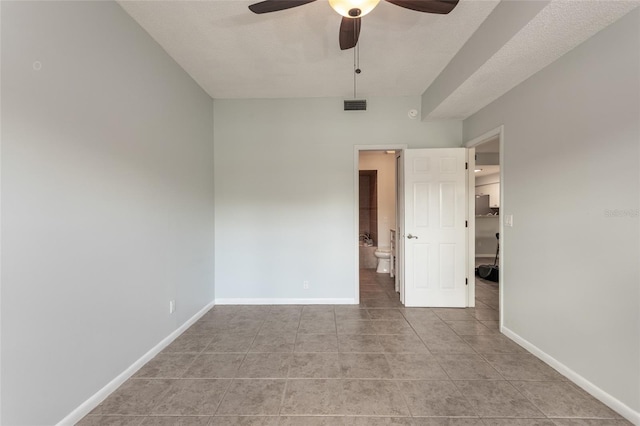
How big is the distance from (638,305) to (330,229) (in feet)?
8.86

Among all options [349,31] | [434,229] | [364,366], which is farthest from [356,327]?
[349,31]

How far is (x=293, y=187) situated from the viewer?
3520 millimetres

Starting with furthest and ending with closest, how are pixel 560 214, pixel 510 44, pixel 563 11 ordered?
pixel 560 214
pixel 510 44
pixel 563 11

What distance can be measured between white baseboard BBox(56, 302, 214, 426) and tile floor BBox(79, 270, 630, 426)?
1.7 inches

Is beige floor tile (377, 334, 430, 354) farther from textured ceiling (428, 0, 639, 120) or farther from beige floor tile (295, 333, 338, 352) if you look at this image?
textured ceiling (428, 0, 639, 120)

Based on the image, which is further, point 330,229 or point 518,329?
point 330,229

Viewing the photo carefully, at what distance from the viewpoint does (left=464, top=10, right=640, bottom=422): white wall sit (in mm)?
1580

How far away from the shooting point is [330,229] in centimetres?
353

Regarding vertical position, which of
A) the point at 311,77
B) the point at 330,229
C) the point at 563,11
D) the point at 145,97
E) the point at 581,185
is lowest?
the point at 330,229

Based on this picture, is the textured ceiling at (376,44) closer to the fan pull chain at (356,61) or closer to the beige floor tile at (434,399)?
the fan pull chain at (356,61)

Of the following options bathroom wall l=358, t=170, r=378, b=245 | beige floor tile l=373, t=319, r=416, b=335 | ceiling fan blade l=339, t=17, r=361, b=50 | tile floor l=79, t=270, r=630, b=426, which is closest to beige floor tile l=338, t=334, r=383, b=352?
tile floor l=79, t=270, r=630, b=426

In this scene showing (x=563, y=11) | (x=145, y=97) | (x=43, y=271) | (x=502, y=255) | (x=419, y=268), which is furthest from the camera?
(x=419, y=268)

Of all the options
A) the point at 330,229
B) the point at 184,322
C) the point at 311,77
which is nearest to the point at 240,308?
the point at 184,322

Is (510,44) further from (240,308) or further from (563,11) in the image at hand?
(240,308)
